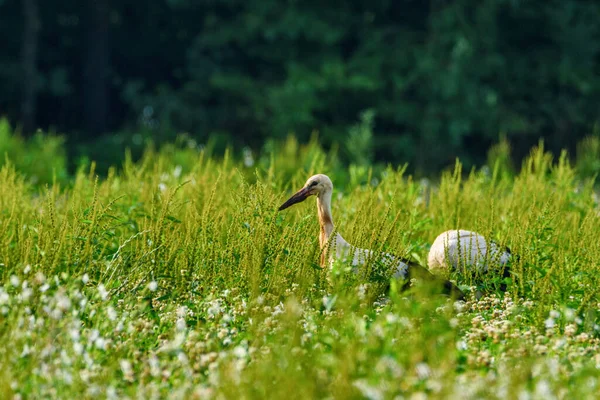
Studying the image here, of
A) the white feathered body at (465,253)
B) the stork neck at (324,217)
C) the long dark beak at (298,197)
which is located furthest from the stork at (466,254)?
the long dark beak at (298,197)

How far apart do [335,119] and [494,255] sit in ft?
43.1

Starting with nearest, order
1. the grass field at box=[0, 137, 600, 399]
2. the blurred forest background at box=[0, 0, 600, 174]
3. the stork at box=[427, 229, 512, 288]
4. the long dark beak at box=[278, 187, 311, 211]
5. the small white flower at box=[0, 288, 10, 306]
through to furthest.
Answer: the grass field at box=[0, 137, 600, 399] < the small white flower at box=[0, 288, 10, 306] < the stork at box=[427, 229, 512, 288] < the long dark beak at box=[278, 187, 311, 211] < the blurred forest background at box=[0, 0, 600, 174]

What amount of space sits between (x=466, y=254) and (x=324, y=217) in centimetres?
91

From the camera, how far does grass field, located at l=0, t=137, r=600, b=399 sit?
3588mm

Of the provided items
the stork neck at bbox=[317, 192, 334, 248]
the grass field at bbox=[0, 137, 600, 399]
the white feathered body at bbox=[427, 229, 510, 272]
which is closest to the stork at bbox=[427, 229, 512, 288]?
the white feathered body at bbox=[427, 229, 510, 272]

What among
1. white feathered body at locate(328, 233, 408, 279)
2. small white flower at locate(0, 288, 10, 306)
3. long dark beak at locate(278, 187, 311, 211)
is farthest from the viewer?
long dark beak at locate(278, 187, 311, 211)

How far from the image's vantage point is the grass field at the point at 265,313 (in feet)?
11.8

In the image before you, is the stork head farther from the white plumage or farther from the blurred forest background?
the blurred forest background

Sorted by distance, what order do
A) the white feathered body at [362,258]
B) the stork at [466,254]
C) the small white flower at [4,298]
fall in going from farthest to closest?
the stork at [466,254], the white feathered body at [362,258], the small white flower at [4,298]

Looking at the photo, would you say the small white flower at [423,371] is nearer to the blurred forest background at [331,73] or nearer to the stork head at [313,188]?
the stork head at [313,188]

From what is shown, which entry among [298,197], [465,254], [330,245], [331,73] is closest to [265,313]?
[330,245]

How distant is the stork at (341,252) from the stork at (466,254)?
0.24m

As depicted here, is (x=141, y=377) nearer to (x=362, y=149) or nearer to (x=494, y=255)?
(x=494, y=255)

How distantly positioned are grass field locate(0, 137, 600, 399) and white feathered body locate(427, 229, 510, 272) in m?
0.12
